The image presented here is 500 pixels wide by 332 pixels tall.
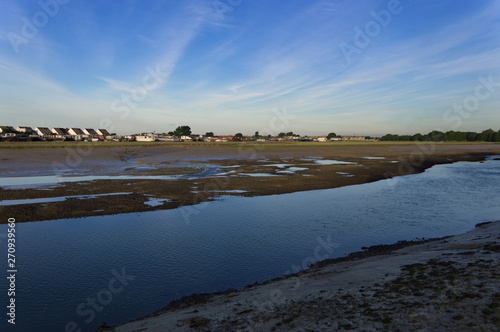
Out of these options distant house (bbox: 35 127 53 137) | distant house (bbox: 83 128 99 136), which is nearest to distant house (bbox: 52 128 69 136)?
distant house (bbox: 35 127 53 137)

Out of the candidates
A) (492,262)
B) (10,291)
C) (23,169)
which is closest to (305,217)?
(492,262)

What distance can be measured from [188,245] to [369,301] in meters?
9.31

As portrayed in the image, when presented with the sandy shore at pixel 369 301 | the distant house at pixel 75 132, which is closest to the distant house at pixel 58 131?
→ the distant house at pixel 75 132

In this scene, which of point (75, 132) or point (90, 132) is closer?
point (75, 132)

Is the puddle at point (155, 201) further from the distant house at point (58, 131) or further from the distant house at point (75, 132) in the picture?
the distant house at point (75, 132)

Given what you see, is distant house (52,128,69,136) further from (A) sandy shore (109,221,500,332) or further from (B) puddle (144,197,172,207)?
(A) sandy shore (109,221,500,332)

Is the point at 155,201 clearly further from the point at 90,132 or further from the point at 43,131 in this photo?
the point at 90,132

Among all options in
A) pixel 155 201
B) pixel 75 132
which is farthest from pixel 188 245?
pixel 75 132

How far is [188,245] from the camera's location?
1459cm

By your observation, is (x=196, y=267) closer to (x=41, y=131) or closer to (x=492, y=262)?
(x=492, y=262)

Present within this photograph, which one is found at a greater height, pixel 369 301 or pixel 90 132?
pixel 90 132

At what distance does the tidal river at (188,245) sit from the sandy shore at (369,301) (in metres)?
1.60

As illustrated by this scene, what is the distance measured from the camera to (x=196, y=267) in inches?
478

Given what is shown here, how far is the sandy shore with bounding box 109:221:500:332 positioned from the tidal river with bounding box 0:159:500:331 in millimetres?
1603
